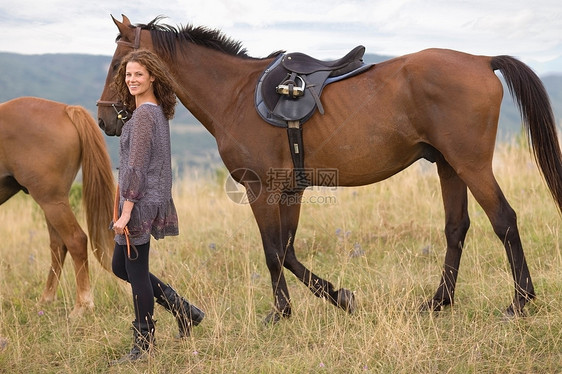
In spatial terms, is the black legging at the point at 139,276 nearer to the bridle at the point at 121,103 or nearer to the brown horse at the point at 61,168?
the bridle at the point at 121,103

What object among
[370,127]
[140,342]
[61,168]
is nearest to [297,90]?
[370,127]

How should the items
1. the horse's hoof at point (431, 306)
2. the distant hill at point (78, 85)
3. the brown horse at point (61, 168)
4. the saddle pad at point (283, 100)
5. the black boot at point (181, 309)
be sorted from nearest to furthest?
1. the black boot at point (181, 309)
2. the saddle pad at point (283, 100)
3. the horse's hoof at point (431, 306)
4. the brown horse at point (61, 168)
5. the distant hill at point (78, 85)

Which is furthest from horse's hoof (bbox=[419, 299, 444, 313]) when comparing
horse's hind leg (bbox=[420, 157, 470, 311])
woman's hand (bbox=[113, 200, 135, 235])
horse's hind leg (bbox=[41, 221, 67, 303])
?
horse's hind leg (bbox=[41, 221, 67, 303])

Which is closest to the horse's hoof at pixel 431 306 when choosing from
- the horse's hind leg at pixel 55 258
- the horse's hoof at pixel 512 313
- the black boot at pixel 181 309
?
the horse's hoof at pixel 512 313

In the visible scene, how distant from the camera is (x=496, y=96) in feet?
11.8

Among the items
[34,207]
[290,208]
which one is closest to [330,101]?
[290,208]

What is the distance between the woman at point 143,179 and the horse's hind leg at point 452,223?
2.11m

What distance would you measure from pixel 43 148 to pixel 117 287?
151cm

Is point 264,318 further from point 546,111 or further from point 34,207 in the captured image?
point 34,207

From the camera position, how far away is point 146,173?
324cm

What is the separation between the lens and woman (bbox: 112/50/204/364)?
3.19 metres

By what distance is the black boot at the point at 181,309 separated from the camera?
3672 mm

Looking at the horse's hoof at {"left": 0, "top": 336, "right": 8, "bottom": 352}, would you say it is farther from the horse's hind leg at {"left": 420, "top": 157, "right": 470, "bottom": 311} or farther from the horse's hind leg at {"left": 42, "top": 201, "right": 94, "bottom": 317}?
the horse's hind leg at {"left": 420, "top": 157, "right": 470, "bottom": 311}

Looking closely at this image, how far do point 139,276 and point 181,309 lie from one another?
46 centimetres
